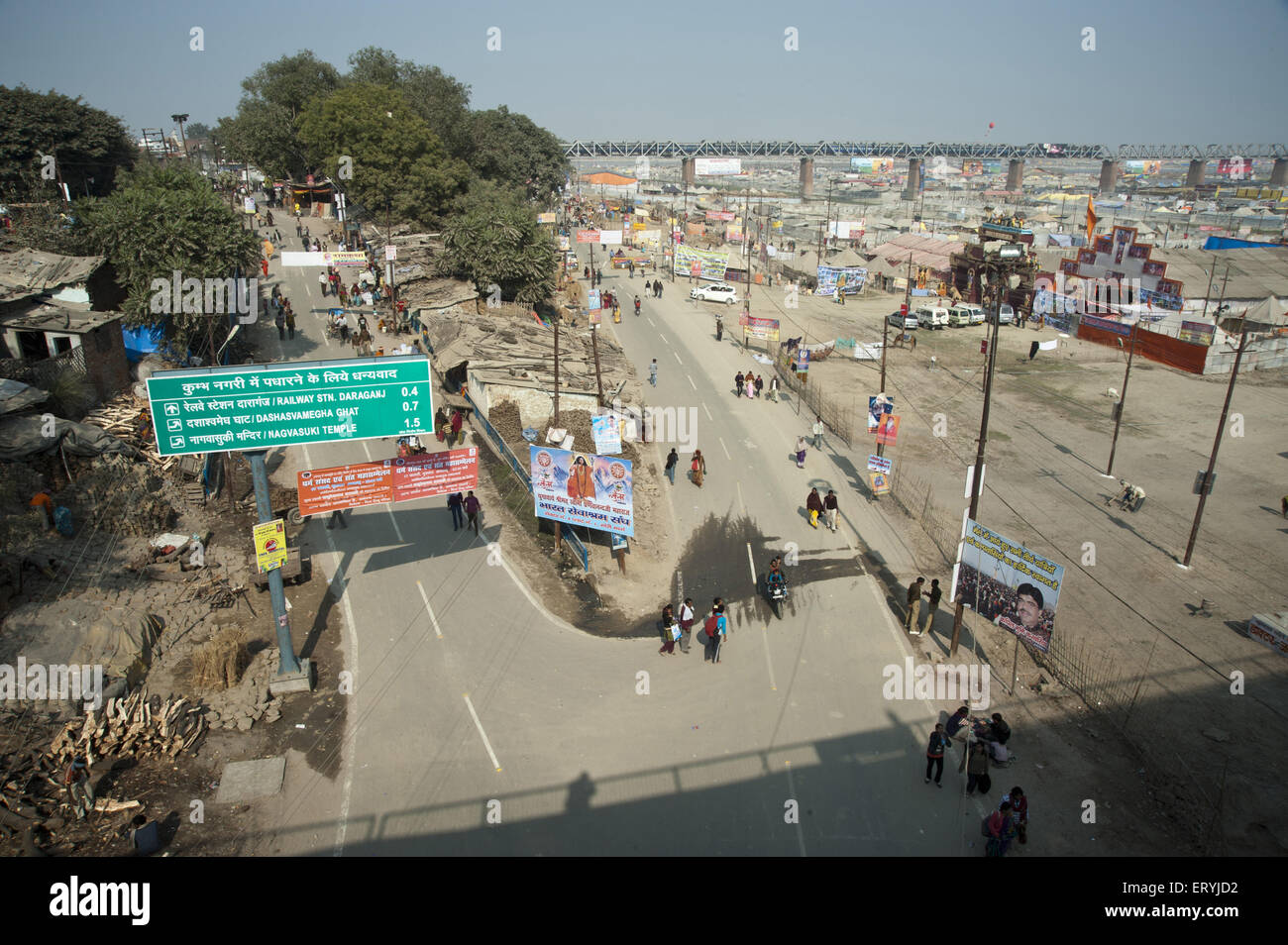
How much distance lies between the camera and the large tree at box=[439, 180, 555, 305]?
132 ft

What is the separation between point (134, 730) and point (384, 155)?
51.5 m

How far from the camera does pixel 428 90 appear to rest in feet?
243

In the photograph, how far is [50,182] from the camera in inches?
1839

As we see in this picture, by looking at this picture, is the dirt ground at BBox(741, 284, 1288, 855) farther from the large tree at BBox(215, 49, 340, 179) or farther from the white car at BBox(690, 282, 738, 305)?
the large tree at BBox(215, 49, 340, 179)

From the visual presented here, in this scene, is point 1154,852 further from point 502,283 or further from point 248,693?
point 502,283

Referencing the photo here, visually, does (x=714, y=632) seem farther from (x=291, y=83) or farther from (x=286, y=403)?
(x=291, y=83)

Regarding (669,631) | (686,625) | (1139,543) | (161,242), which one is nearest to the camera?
(669,631)

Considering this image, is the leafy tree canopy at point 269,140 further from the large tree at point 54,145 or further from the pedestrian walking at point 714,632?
the pedestrian walking at point 714,632

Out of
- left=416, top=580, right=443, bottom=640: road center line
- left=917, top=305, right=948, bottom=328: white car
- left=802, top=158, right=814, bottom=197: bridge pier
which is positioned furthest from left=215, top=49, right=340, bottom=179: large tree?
left=802, top=158, right=814, bottom=197: bridge pier

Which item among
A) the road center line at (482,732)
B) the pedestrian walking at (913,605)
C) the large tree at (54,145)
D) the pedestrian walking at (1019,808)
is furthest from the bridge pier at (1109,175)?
the road center line at (482,732)

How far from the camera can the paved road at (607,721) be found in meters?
11.6

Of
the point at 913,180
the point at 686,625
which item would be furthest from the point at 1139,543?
the point at 913,180
